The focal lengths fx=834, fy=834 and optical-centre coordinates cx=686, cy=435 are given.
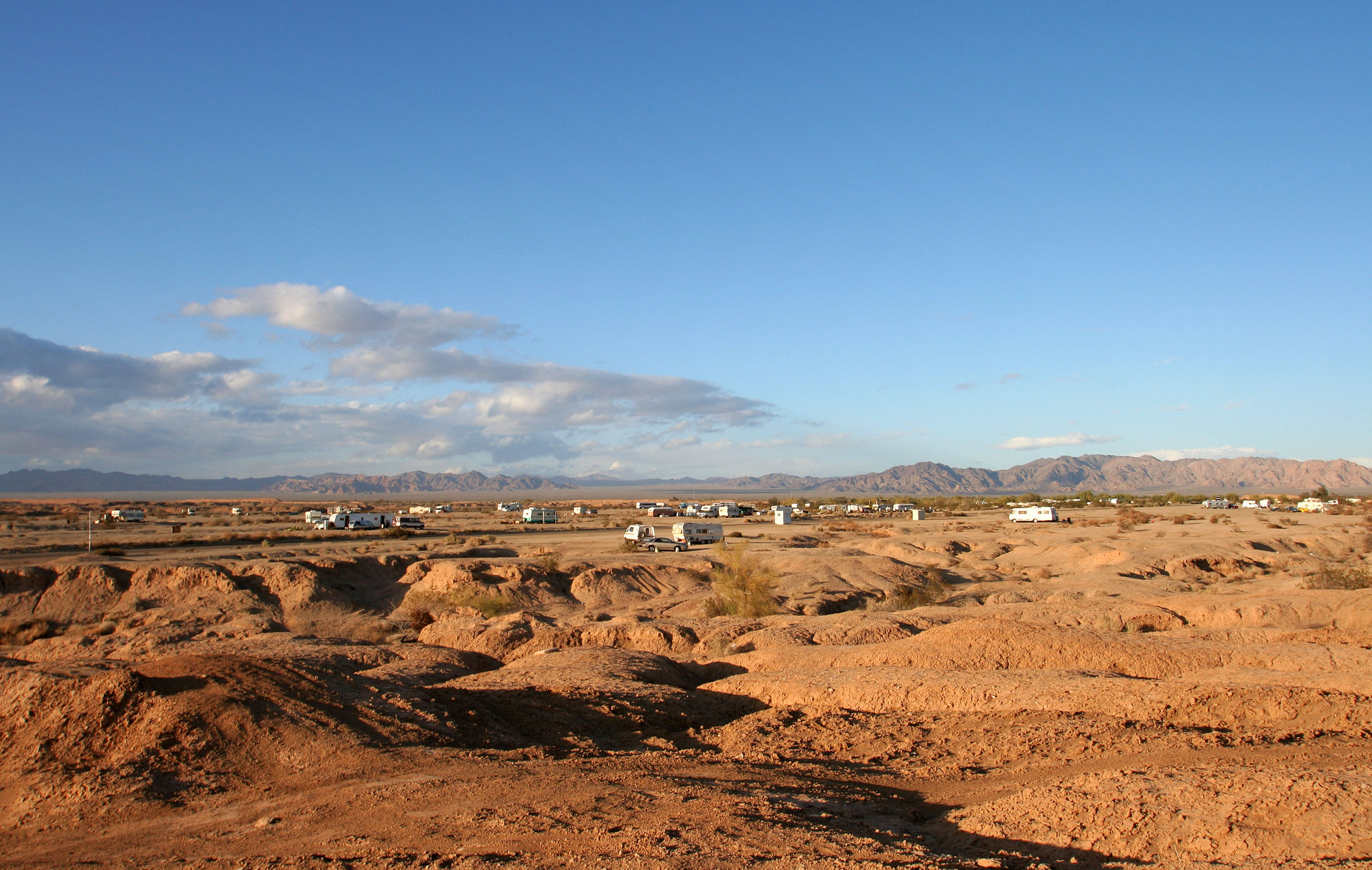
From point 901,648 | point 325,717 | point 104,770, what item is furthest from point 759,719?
point 104,770

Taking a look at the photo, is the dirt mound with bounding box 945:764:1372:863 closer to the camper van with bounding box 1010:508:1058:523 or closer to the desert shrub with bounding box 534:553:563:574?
the desert shrub with bounding box 534:553:563:574

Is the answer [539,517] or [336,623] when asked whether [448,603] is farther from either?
[539,517]

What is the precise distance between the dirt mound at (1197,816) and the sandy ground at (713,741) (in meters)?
0.03

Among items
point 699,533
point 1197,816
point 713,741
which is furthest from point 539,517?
point 1197,816

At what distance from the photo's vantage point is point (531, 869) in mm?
6266

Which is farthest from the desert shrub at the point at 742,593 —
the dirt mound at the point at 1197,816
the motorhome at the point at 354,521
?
the motorhome at the point at 354,521

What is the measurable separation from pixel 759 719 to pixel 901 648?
4970mm

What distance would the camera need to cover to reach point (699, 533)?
53625mm

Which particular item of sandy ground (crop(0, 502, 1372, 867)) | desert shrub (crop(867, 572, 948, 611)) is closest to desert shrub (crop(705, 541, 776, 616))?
desert shrub (crop(867, 572, 948, 611))

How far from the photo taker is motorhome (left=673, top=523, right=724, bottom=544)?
52.8m

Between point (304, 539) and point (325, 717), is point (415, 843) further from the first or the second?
point (304, 539)

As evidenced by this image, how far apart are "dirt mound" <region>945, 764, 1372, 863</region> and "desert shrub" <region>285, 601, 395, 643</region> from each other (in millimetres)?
20468

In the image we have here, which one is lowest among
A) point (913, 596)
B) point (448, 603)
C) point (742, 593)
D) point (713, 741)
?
point (913, 596)

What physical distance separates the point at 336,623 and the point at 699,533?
2861 cm
